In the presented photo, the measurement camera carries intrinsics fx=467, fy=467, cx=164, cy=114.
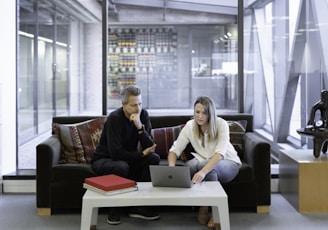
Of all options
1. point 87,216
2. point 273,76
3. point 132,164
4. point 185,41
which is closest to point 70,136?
point 132,164

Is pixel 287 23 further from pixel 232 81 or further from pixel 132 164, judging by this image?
pixel 132 164

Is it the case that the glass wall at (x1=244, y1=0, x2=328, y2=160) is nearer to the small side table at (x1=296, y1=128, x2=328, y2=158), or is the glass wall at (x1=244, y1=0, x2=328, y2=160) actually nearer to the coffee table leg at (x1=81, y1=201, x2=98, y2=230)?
the small side table at (x1=296, y1=128, x2=328, y2=158)

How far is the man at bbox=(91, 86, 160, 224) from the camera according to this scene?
12.6 feet

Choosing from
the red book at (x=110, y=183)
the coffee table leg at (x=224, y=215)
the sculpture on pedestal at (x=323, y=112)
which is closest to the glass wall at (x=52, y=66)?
the red book at (x=110, y=183)

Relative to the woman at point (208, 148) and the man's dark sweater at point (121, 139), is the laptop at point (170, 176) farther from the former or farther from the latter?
the man's dark sweater at point (121, 139)

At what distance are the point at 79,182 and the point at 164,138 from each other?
93cm

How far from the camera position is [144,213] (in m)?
3.89

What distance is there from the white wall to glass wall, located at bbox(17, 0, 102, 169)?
0.69 feet

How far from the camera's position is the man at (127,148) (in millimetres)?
3842

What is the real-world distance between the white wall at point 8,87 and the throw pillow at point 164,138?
160 cm

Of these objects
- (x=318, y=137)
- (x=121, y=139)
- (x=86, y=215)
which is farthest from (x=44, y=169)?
(x=318, y=137)

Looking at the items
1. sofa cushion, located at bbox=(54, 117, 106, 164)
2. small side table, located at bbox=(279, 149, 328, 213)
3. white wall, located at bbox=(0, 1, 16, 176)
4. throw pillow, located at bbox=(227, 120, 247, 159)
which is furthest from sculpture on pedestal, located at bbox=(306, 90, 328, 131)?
white wall, located at bbox=(0, 1, 16, 176)

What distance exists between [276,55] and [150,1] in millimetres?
1632

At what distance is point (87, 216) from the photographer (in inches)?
122
